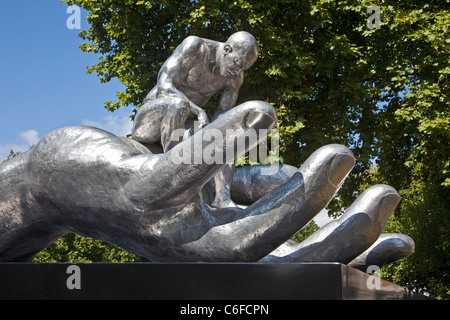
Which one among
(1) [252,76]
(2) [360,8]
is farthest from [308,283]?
(2) [360,8]

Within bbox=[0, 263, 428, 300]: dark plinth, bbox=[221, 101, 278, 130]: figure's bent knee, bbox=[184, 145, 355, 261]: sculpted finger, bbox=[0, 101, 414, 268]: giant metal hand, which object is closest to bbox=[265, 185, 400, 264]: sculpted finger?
bbox=[0, 101, 414, 268]: giant metal hand

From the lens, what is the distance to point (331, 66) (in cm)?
1338

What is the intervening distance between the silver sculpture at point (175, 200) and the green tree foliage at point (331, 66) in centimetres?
817

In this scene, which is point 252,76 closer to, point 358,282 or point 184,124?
point 184,124

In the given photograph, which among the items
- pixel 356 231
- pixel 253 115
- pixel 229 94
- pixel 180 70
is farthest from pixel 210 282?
pixel 229 94

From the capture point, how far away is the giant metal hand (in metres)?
3.28

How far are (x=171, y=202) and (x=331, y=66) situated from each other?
34.9 ft

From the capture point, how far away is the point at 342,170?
10.9 ft

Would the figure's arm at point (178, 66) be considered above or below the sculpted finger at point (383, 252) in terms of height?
above

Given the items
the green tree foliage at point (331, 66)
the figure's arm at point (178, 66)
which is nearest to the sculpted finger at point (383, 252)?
the figure's arm at point (178, 66)

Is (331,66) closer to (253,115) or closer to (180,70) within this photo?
(180,70)

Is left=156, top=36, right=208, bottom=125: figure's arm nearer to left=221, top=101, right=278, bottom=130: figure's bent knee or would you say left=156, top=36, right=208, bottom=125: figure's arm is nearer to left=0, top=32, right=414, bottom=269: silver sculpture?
left=0, top=32, right=414, bottom=269: silver sculpture

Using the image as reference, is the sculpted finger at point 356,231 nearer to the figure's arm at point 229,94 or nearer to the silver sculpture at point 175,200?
the silver sculpture at point 175,200

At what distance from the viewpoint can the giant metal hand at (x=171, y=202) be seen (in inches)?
129
